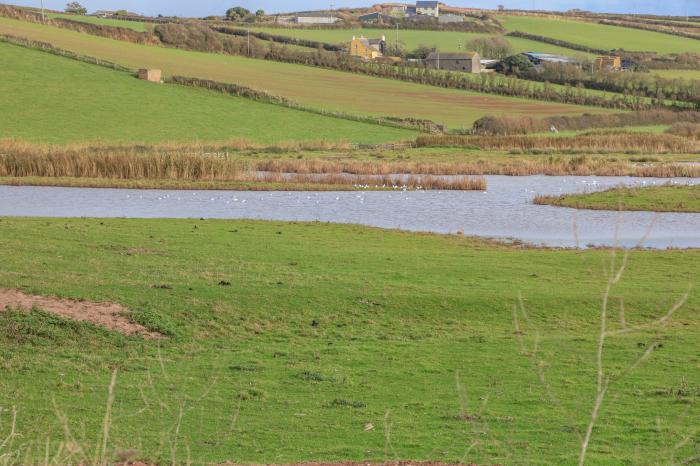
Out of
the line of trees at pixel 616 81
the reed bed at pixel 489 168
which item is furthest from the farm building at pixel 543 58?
the reed bed at pixel 489 168

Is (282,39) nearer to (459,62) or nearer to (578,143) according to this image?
(459,62)

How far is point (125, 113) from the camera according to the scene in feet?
237

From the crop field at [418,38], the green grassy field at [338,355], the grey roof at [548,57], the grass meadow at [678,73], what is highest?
the green grassy field at [338,355]

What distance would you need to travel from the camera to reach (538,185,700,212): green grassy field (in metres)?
36.5

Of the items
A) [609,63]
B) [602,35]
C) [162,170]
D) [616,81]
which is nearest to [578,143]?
[162,170]

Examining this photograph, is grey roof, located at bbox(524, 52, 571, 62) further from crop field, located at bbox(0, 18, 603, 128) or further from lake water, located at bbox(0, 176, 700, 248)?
lake water, located at bbox(0, 176, 700, 248)

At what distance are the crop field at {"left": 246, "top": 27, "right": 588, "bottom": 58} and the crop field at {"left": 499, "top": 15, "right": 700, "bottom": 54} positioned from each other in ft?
27.5

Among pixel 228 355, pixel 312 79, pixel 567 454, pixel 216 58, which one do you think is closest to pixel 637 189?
pixel 228 355

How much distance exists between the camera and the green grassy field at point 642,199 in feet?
120

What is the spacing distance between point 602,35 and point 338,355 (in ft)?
532

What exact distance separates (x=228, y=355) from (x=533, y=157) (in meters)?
47.7

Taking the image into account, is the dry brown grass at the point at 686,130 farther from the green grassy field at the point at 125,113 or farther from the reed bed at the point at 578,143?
the green grassy field at the point at 125,113

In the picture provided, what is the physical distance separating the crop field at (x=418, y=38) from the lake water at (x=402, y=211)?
103309mm

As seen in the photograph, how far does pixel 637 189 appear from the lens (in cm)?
4019
